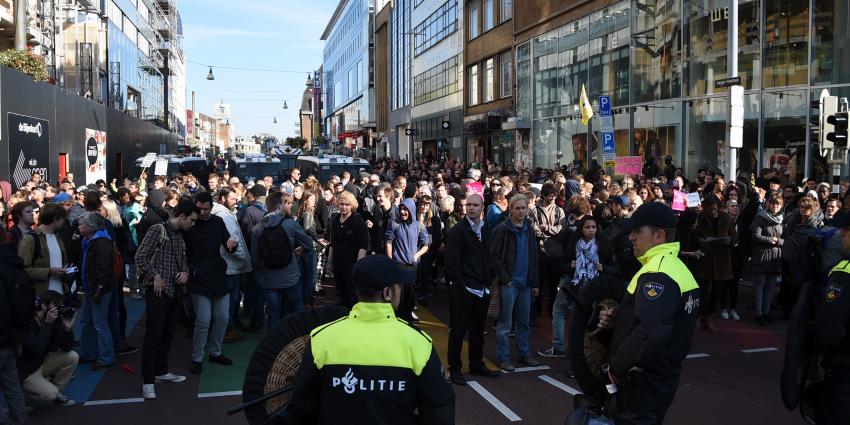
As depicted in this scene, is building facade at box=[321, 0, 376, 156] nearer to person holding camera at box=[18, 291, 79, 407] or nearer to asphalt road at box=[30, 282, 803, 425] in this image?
asphalt road at box=[30, 282, 803, 425]

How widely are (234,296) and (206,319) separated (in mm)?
1647

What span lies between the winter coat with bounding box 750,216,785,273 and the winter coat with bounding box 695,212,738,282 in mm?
478

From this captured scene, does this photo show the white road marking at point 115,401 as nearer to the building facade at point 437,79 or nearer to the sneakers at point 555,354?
the sneakers at point 555,354

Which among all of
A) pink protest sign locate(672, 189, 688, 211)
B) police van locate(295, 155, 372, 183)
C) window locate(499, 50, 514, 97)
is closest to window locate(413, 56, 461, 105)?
window locate(499, 50, 514, 97)

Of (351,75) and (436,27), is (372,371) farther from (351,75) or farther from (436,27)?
(351,75)

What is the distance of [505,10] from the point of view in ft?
117

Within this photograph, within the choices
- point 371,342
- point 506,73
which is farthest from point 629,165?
point 506,73

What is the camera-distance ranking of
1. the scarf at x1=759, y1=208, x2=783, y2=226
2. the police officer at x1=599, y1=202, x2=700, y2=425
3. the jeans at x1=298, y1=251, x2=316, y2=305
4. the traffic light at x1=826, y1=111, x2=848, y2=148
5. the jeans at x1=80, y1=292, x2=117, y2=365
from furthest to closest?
the traffic light at x1=826, y1=111, x2=848, y2=148
the scarf at x1=759, y1=208, x2=783, y2=226
the jeans at x1=298, y1=251, x2=316, y2=305
the jeans at x1=80, y1=292, x2=117, y2=365
the police officer at x1=599, y1=202, x2=700, y2=425

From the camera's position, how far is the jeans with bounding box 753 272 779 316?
10344mm

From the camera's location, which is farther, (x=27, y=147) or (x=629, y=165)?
(x=27, y=147)

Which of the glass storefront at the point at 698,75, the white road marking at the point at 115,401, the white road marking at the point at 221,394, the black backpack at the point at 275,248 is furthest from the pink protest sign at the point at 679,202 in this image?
the white road marking at the point at 115,401

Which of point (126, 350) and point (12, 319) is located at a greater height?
point (12, 319)

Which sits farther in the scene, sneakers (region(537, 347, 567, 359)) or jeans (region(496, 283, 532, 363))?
sneakers (region(537, 347, 567, 359))

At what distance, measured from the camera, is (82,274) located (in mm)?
7910
